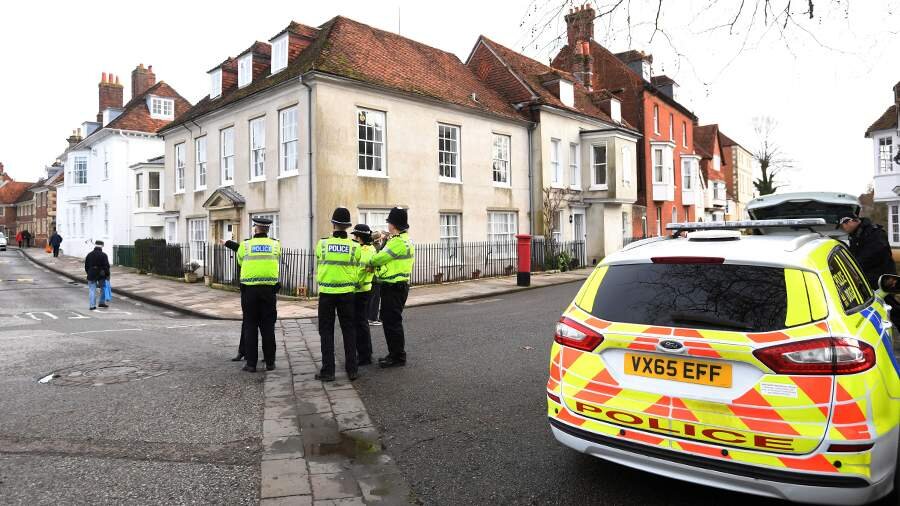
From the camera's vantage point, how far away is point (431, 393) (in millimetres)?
5617

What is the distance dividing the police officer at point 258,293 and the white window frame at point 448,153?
13.1 metres

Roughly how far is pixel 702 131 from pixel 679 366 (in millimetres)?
48871

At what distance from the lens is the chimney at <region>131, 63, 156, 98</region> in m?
37.9

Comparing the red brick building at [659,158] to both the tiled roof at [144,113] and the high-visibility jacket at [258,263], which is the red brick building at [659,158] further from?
the tiled roof at [144,113]

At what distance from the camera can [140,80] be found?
3797 centimetres

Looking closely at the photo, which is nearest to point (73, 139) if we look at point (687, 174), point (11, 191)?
point (11, 191)

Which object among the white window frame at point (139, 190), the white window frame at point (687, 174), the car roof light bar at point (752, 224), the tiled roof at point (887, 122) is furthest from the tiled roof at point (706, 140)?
the car roof light bar at point (752, 224)

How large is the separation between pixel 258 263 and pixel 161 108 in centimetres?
3311

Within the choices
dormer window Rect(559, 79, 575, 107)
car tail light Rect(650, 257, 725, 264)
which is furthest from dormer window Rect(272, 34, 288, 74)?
car tail light Rect(650, 257, 725, 264)

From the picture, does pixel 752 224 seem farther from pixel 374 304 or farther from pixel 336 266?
pixel 374 304

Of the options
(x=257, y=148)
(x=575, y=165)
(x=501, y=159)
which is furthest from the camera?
(x=575, y=165)

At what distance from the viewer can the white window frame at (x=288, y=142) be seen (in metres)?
17.1

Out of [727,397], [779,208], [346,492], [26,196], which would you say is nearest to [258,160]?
[779,208]

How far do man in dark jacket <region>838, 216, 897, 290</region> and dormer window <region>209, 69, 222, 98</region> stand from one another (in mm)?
20941
